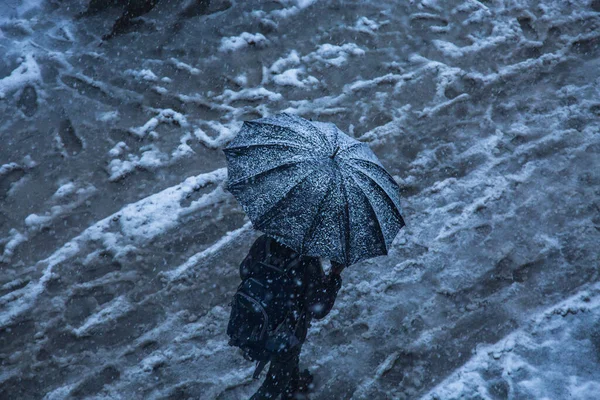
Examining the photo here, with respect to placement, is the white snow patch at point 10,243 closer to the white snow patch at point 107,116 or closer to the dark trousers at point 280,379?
the white snow patch at point 107,116

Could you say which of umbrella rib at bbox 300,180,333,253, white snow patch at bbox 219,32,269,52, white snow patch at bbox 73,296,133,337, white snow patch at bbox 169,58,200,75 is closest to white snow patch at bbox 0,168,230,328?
white snow patch at bbox 73,296,133,337

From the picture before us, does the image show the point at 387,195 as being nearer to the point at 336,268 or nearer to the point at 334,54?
the point at 336,268

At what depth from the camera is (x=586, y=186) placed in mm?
4379

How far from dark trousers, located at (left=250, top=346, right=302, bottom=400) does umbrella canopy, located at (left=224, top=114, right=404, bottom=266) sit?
2.64 ft

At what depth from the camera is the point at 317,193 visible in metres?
2.48

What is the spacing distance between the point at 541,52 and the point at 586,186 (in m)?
1.63

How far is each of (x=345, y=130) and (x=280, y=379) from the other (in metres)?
2.35

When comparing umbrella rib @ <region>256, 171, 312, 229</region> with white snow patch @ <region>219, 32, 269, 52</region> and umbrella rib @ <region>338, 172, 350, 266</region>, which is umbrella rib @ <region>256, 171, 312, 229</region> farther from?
white snow patch @ <region>219, 32, 269, 52</region>

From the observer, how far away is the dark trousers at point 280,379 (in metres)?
2.96

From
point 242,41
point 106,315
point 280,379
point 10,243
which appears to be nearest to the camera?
point 280,379

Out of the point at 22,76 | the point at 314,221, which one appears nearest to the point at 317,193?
the point at 314,221

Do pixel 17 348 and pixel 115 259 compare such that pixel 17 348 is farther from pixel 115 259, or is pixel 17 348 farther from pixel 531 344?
pixel 531 344

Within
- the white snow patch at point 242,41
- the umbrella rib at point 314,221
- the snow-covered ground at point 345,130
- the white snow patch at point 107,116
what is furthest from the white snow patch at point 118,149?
the umbrella rib at point 314,221

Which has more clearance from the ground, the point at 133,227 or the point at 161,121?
the point at 161,121
